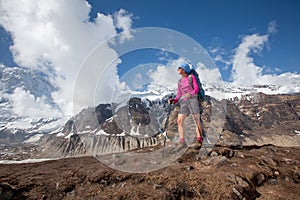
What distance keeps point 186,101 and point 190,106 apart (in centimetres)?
A: 31

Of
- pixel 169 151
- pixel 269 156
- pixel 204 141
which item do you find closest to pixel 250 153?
pixel 269 156

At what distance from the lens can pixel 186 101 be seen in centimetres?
1217

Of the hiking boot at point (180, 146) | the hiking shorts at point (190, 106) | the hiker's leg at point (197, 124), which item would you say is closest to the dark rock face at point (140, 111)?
the hiking shorts at point (190, 106)

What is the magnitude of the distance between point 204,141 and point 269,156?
10.8 ft

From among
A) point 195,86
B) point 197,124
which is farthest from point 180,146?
point 195,86

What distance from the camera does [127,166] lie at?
11227 mm

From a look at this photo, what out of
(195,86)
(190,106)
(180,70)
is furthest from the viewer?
(190,106)

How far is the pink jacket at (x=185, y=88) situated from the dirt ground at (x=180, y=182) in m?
2.74

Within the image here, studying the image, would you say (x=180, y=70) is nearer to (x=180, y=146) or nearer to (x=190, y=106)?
(x=190, y=106)

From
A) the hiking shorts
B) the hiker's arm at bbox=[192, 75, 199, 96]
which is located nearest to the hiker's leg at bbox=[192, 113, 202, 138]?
the hiking shorts

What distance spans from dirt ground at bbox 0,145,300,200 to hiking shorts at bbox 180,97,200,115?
1.99 meters

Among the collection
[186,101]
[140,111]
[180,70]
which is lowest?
[140,111]

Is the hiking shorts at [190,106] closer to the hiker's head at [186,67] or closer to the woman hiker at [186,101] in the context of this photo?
the woman hiker at [186,101]

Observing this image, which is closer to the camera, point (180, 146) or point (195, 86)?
point (195, 86)
